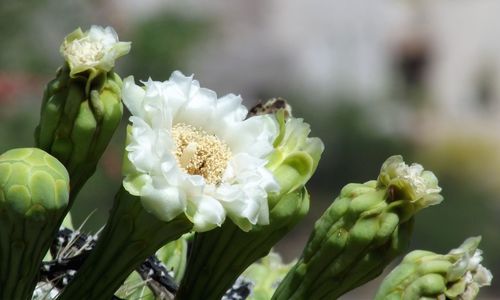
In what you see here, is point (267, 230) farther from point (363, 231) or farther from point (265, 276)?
point (265, 276)

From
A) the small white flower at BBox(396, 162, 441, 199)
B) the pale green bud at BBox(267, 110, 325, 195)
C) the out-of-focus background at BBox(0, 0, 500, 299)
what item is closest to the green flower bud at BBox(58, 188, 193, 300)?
the pale green bud at BBox(267, 110, 325, 195)

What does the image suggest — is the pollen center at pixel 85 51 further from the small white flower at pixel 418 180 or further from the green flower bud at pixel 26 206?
the small white flower at pixel 418 180

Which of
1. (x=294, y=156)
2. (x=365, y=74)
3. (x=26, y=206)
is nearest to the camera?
(x=26, y=206)

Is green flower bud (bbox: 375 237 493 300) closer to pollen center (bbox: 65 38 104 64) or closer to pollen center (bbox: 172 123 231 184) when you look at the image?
pollen center (bbox: 172 123 231 184)

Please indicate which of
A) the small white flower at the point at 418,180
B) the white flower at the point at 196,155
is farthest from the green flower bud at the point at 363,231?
the white flower at the point at 196,155

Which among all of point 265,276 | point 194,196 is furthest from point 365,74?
point 194,196
